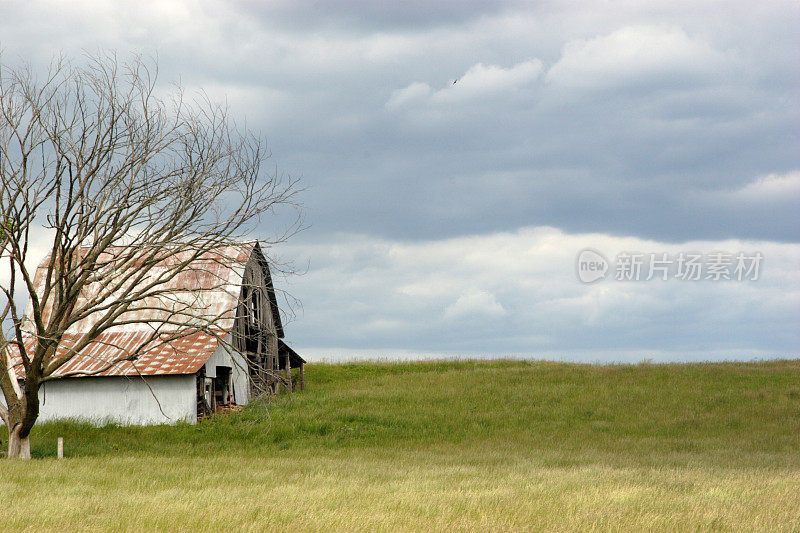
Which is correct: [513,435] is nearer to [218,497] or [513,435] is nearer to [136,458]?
[136,458]

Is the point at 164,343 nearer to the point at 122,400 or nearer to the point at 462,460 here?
the point at 122,400

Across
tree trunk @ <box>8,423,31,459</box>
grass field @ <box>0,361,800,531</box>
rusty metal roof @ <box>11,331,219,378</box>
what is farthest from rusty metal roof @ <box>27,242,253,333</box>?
tree trunk @ <box>8,423,31,459</box>

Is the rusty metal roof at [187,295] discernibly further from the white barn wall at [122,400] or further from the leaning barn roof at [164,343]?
the white barn wall at [122,400]

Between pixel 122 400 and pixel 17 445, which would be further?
pixel 122 400

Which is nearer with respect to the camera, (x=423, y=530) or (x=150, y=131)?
(x=423, y=530)

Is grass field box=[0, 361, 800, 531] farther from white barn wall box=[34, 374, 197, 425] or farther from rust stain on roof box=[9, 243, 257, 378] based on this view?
rust stain on roof box=[9, 243, 257, 378]

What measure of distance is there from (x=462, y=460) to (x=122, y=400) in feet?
53.4

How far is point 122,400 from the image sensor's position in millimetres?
31594

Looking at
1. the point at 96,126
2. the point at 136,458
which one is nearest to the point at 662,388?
the point at 136,458

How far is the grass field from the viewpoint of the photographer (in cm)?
1247

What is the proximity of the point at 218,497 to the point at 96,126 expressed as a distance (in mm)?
14022

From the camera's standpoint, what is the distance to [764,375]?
40906 mm

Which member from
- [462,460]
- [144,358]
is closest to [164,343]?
[144,358]

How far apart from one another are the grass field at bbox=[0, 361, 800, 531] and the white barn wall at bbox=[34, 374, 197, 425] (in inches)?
41.3
